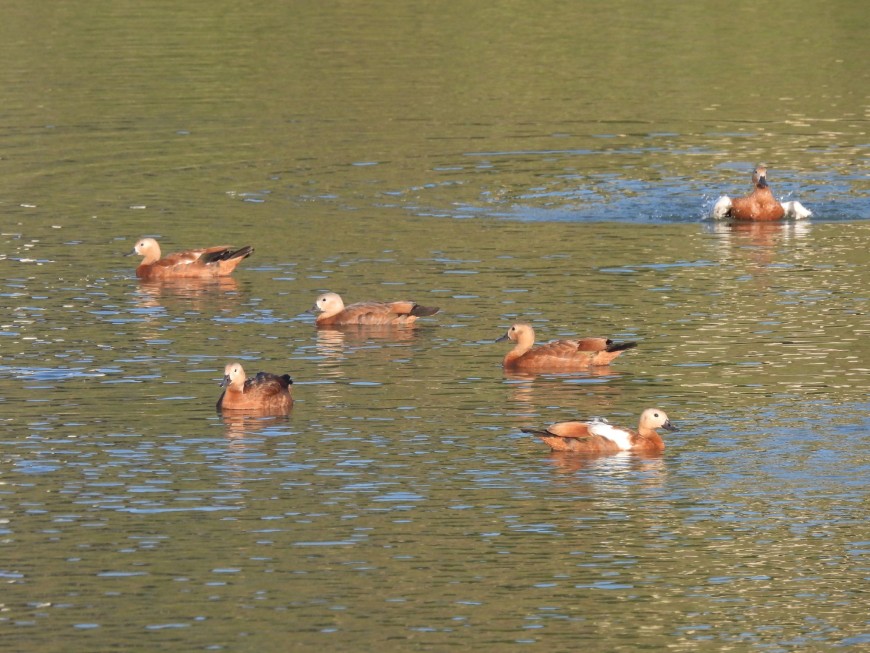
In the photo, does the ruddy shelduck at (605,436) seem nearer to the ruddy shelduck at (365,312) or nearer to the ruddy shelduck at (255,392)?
the ruddy shelduck at (255,392)

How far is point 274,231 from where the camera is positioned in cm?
3012

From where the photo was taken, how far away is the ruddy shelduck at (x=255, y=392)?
19844mm

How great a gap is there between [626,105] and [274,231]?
546 inches

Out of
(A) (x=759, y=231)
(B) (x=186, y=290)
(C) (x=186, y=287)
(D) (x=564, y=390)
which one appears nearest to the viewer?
(D) (x=564, y=390)

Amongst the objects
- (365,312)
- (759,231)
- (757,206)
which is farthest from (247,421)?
(757,206)

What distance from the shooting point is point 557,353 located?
22062 millimetres

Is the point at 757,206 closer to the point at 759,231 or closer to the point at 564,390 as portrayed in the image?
the point at 759,231

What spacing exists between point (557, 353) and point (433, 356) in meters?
1.49

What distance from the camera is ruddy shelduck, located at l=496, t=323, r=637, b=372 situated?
2184cm

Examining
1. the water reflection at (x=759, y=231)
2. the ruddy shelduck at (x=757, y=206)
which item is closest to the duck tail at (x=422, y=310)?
the water reflection at (x=759, y=231)

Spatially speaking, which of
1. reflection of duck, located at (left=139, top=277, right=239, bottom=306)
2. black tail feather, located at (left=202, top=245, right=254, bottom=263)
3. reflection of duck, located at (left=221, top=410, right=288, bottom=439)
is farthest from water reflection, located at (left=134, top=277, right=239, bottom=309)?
reflection of duck, located at (left=221, top=410, right=288, bottom=439)

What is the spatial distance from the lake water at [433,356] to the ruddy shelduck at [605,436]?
0.14 meters

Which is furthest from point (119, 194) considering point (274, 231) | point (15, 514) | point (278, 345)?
point (15, 514)

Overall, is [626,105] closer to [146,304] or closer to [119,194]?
[119,194]
